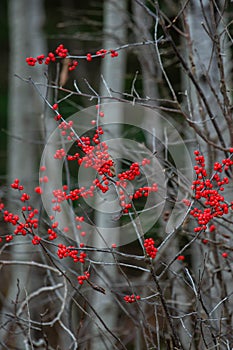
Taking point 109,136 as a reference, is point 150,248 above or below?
below

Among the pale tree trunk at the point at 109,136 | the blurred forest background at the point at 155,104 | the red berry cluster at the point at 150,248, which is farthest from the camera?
the pale tree trunk at the point at 109,136

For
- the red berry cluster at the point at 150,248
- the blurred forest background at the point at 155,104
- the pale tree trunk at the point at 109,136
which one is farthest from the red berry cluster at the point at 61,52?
the pale tree trunk at the point at 109,136

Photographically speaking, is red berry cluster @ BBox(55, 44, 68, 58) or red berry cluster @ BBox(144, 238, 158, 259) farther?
red berry cluster @ BBox(55, 44, 68, 58)

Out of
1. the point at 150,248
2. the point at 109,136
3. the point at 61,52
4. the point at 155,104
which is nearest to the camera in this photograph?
the point at 150,248

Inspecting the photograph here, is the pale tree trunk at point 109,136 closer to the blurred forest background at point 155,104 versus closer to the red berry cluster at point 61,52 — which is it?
the blurred forest background at point 155,104

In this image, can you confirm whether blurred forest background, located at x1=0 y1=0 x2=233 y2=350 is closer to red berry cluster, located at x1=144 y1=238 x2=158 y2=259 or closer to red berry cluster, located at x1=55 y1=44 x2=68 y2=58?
red berry cluster, located at x1=144 y1=238 x2=158 y2=259

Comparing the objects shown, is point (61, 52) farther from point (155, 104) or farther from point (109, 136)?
point (155, 104)

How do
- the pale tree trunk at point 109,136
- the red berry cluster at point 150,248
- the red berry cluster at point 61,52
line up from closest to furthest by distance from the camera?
the red berry cluster at point 150,248
the red berry cluster at point 61,52
the pale tree trunk at point 109,136

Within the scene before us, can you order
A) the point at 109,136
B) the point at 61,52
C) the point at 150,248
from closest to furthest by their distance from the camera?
1. the point at 150,248
2. the point at 61,52
3. the point at 109,136

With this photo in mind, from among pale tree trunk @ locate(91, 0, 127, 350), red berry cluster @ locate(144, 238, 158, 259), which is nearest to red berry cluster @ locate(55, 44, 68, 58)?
red berry cluster @ locate(144, 238, 158, 259)

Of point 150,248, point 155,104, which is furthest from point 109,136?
point 150,248

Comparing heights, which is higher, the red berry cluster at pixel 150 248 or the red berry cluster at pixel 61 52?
the red berry cluster at pixel 61 52

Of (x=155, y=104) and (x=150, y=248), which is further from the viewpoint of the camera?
(x=155, y=104)

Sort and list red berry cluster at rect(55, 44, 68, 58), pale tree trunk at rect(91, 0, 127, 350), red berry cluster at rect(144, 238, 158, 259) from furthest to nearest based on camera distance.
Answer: pale tree trunk at rect(91, 0, 127, 350) < red berry cluster at rect(55, 44, 68, 58) < red berry cluster at rect(144, 238, 158, 259)
